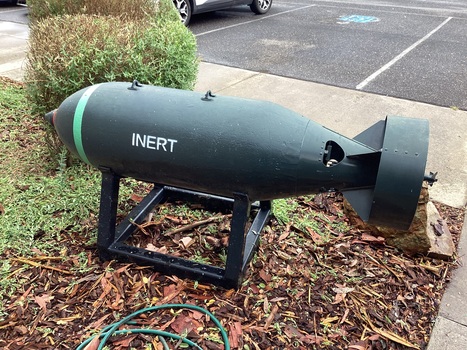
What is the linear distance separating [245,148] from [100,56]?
1.82 metres

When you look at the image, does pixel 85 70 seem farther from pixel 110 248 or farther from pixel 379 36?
pixel 379 36

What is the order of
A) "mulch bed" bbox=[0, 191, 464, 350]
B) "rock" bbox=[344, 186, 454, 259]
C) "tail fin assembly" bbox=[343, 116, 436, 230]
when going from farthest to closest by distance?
"rock" bbox=[344, 186, 454, 259] → "mulch bed" bbox=[0, 191, 464, 350] → "tail fin assembly" bbox=[343, 116, 436, 230]

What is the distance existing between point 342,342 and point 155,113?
1609mm

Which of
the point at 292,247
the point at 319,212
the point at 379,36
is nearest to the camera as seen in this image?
the point at 292,247

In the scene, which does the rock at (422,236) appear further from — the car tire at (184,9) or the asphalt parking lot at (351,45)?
the car tire at (184,9)

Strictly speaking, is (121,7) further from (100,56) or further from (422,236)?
(422,236)

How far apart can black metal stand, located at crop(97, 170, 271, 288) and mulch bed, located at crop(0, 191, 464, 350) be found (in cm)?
8

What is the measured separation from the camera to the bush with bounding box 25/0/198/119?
137 inches

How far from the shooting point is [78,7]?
5129mm

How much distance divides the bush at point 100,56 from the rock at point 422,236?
2.14 meters

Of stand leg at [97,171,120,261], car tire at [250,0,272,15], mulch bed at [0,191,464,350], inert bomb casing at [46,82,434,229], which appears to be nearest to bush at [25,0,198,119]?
inert bomb casing at [46,82,434,229]

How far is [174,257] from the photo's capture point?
273 cm

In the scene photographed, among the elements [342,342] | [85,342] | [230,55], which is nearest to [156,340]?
[85,342]

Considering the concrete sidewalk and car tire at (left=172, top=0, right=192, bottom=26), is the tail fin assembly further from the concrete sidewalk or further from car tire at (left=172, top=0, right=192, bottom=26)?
car tire at (left=172, top=0, right=192, bottom=26)
